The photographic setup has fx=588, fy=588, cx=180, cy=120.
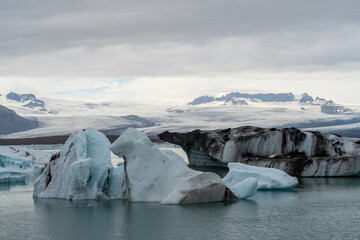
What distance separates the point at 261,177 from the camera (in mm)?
22484

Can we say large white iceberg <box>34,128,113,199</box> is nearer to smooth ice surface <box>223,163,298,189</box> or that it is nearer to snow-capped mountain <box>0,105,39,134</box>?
smooth ice surface <box>223,163,298,189</box>

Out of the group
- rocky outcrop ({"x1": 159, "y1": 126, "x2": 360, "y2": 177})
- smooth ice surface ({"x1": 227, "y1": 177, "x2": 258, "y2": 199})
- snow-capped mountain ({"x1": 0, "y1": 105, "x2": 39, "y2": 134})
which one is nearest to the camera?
smooth ice surface ({"x1": 227, "y1": 177, "x2": 258, "y2": 199})

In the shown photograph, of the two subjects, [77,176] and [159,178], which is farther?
[77,176]

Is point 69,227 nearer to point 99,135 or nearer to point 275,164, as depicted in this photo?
point 99,135

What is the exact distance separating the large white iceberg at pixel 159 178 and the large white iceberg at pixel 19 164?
12.4 m

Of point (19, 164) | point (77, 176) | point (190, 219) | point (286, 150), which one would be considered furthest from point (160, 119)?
point (190, 219)

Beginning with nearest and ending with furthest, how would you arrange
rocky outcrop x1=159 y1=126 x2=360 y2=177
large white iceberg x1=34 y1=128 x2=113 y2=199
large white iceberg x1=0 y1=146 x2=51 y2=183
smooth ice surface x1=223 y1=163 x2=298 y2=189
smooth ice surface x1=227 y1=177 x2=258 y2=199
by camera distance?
smooth ice surface x1=227 y1=177 x2=258 y2=199
large white iceberg x1=34 y1=128 x2=113 y2=199
smooth ice surface x1=223 y1=163 x2=298 y2=189
rocky outcrop x1=159 y1=126 x2=360 y2=177
large white iceberg x1=0 y1=146 x2=51 y2=183

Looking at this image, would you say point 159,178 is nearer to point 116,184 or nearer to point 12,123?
point 116,184

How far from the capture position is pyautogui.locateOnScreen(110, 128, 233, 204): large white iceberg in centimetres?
1756

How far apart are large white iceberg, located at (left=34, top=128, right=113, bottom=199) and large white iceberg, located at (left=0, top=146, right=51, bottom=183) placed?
375 inches

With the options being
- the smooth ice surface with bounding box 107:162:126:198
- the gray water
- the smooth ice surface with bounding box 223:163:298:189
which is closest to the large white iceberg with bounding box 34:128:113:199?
the smooth ice surface with bounding box 107:162:126:198

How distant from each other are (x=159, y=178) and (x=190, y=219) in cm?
293

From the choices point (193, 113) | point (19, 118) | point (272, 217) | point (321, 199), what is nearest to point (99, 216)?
point (272, 217)

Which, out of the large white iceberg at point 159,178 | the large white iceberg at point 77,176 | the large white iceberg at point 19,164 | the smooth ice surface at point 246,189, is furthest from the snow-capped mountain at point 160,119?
the large white iceberg at point 159,178
